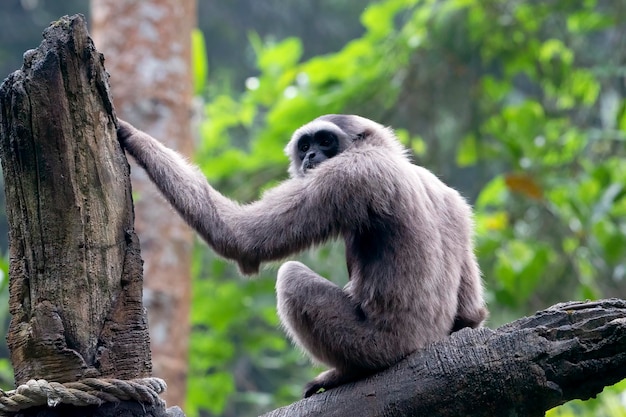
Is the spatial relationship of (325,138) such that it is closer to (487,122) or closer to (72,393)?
(72,393)

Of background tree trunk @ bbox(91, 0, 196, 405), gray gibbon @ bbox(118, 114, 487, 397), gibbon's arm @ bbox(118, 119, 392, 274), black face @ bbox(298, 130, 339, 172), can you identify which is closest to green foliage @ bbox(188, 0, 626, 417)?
background tree trunk @ bbox(91, 0, 196, 405)

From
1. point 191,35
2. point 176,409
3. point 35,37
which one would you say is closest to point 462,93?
point 191,35

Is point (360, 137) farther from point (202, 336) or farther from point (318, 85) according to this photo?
point (202, 336)

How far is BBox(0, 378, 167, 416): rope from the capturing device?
3896mm

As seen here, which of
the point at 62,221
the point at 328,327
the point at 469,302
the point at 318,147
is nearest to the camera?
the point at 62,221

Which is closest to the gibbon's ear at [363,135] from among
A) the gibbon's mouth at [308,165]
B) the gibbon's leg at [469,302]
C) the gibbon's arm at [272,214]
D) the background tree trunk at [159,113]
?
the gibbon's mouth at [308,165]

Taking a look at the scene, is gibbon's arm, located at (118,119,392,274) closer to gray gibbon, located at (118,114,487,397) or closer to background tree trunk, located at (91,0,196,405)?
gray gibbon, located at (118,114,487,397)

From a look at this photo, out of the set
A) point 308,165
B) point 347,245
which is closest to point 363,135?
point 308,165

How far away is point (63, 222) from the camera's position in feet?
13.6

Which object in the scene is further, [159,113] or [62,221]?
[159,113]

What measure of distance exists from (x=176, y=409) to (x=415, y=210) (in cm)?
214

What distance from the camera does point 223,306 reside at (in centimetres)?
1173

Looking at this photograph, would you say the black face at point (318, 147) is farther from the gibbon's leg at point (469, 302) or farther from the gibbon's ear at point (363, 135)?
the gibbon's leg at point (469, 302)

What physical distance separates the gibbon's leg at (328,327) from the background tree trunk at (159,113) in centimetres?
421
